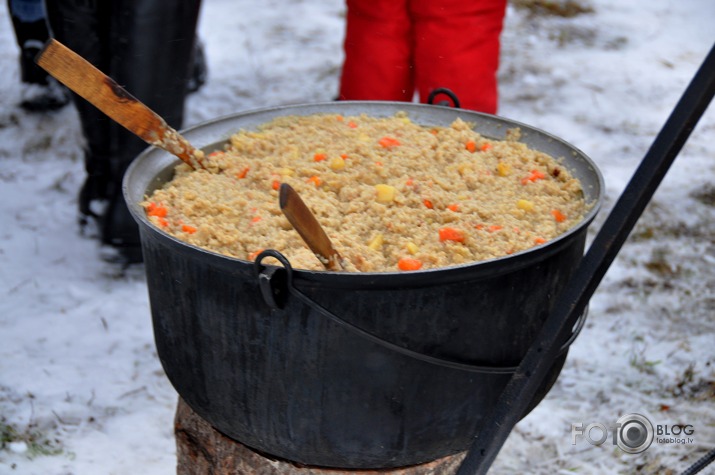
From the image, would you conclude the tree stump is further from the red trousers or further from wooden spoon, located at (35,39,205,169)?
the red trousers

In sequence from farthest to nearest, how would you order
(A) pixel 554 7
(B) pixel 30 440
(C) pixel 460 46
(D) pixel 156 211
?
(A) pixel 554 7 → (C) pixel 460 46 → (B) pixel 30 440 → (D) pixel 156 211

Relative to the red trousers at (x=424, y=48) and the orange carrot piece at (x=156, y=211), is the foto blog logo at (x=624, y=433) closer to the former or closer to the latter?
the red trousers at (x=424, y=48)

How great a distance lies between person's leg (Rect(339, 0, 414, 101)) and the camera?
3.39 metres

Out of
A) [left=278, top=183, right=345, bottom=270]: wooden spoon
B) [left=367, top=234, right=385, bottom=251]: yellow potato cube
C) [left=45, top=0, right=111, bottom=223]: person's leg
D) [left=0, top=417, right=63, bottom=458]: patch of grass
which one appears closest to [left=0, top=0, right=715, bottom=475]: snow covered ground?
[left=0, top=417, right=63, bottom=458]: patch of grass

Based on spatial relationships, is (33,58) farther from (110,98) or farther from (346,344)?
(346,344)

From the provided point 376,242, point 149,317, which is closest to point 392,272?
point 376,242

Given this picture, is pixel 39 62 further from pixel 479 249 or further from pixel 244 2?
pixel 244 2

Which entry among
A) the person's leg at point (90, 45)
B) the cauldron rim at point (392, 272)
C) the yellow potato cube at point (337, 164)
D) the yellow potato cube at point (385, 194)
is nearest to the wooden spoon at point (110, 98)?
the cauldron rim at point (392, 272)

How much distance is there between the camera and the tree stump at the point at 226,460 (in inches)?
74.6

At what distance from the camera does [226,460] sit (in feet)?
6.61

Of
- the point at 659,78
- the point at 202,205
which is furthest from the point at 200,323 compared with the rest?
the point at 659,78

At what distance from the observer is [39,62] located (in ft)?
5.64

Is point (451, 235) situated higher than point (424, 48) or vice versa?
point (451, 235)

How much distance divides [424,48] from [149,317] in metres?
1.53
